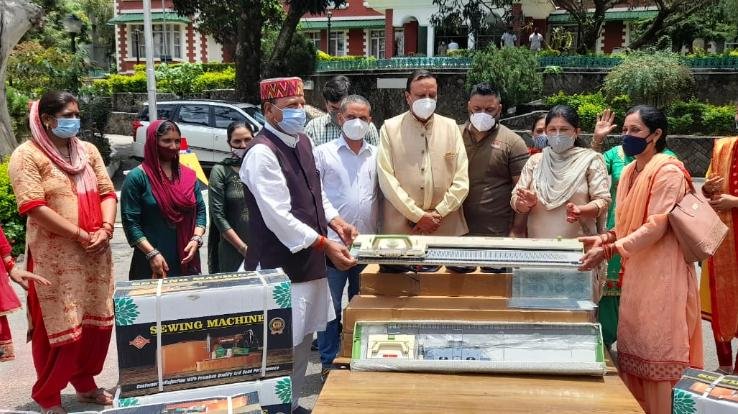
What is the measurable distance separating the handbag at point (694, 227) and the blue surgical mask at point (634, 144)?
307 mm

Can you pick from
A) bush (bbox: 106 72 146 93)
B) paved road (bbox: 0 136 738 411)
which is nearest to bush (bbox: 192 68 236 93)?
bush (bbox: 106 72 146 93)

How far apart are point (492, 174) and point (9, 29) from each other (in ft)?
24.4

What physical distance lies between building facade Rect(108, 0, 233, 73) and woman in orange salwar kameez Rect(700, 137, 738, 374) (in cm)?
3341

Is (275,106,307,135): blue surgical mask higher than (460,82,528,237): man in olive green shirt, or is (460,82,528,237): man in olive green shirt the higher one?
(275,106,307,135): blue surgical mask

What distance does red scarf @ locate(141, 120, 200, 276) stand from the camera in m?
3.82

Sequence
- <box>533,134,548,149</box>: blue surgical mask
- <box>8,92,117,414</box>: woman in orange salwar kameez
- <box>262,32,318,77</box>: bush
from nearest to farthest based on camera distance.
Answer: <box>8,92,117,414</box>: woman in orange salwar kameez < <box>533,134,548,149</box>: blue surgical mask < <box>262,32,318,77</box>: bush

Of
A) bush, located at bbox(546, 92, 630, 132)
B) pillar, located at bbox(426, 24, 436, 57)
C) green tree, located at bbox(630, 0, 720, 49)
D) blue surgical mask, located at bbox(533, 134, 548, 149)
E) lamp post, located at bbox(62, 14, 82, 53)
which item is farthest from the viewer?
pillar, located at bbox(426, 24, 436, 57)

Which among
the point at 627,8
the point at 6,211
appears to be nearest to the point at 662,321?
the point at 6,211

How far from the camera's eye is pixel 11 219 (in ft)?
24.3

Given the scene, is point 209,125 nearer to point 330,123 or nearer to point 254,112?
point 254,112

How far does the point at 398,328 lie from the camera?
2691mm

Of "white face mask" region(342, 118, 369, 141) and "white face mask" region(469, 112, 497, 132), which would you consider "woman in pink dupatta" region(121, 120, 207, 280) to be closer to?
"white face mask" region(342, 118, 369, 141)

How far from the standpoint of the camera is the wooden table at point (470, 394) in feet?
7.51

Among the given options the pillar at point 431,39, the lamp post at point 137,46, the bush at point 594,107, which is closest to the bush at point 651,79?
the bush at point 594,107
